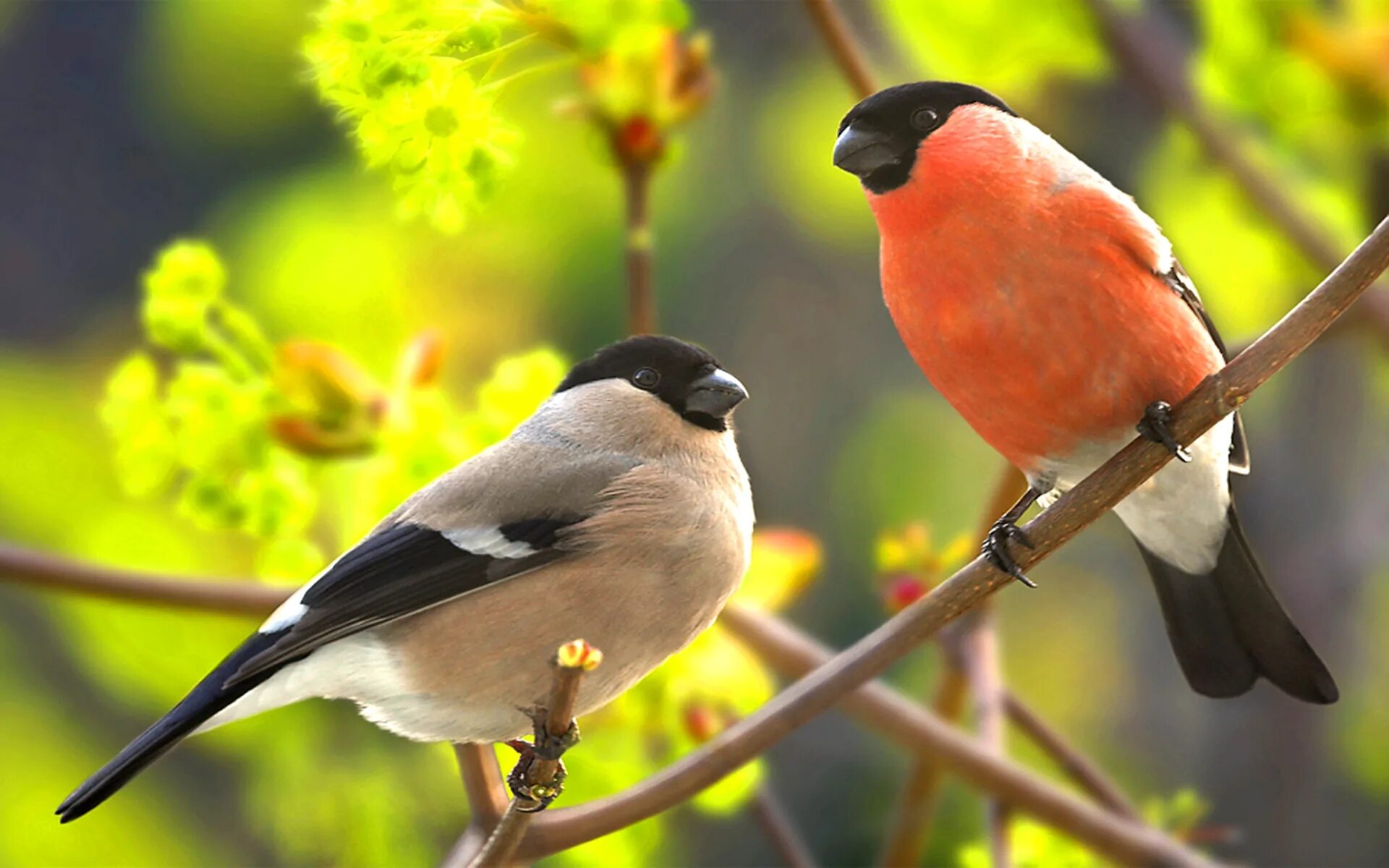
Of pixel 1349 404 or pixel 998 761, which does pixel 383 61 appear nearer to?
pixel 998 761

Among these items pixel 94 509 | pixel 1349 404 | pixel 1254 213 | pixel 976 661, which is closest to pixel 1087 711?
pixel 1349 404

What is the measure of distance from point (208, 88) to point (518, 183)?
2.14 feet

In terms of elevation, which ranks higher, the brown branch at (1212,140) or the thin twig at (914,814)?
the brown branch at (1212,140)

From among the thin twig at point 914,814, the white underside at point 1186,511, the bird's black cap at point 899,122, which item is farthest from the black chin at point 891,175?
the thin twig at point 914,814

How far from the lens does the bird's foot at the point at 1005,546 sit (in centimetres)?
65

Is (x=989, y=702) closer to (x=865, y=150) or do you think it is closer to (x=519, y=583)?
(x=519, y=583)

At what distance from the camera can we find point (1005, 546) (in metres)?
0.72

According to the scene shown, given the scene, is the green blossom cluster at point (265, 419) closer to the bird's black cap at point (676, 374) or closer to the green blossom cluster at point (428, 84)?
the bird's black cap at point (676, 374)

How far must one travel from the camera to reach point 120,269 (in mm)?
2672

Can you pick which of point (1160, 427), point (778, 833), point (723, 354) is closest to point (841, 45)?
point (1160, 427)

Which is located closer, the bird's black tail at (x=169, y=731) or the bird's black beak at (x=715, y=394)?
the bird's black tail at (x=169, y=731)

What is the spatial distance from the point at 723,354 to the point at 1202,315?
5.71ft

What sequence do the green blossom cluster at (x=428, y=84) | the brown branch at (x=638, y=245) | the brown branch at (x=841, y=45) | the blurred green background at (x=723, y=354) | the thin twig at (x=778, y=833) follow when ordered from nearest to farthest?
the green blossom cluster at (x=428, y=84) < the brown branch at (x=841, y=45) < the brown branch at (x=638, y=245) < the thin twig at (x=778, y=833) < the blurred green background at (x=723, y=354)

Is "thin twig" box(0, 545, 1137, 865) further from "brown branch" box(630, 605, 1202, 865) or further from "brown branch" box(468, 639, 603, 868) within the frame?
"brown branch" box(468, 639, 603, 868)
